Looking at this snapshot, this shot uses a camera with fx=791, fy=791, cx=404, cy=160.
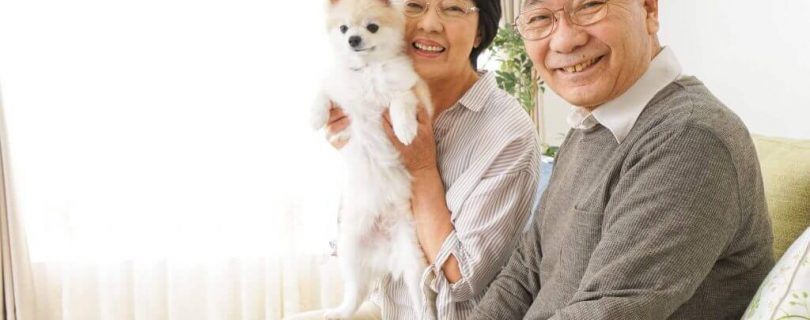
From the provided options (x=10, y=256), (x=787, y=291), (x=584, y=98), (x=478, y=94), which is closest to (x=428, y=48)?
(x=478, y=94)

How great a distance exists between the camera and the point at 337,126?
1799 millimetres

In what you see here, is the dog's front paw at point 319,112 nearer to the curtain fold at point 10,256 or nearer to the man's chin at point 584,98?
the man's chin at point 584,98

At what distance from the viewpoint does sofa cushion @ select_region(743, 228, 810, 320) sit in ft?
3.28

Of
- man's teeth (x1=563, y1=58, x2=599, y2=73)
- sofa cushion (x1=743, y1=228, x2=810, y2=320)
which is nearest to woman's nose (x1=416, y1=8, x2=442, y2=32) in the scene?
man's teeth (x1=563, y1=58, x2=599, y2=73)

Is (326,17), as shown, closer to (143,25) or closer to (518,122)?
(518,122)

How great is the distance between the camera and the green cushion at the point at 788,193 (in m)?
1.44

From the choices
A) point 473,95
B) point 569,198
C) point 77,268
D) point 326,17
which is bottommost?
point 77,268

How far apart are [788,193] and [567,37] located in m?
0.55

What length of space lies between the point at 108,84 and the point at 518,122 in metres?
2.04

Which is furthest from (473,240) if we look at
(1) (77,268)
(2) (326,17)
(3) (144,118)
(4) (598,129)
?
(1) (77,268)

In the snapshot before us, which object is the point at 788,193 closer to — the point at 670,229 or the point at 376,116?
the point at 670,229

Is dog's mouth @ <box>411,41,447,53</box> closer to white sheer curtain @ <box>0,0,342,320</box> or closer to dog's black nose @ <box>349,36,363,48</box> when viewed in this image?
dog's black nose @ <box>349,36,363,48</box>

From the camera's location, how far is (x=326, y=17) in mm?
1794

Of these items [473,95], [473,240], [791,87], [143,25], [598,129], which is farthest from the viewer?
[143,25]
